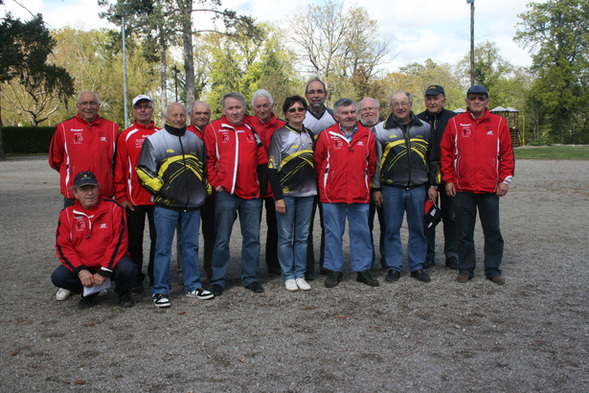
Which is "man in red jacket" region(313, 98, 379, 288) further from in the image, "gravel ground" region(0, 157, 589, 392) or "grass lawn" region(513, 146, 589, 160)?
"grass lawn" region(513, 146, 589, 160)

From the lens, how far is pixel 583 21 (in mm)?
48750

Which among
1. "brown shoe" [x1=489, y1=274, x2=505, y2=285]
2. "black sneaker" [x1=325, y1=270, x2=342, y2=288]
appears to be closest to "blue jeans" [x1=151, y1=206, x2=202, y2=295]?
"black sneaker" [x1=325, y1=270, x2=342, y2=288]

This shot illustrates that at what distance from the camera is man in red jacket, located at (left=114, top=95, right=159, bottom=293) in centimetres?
525

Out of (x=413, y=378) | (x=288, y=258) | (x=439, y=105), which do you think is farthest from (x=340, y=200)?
(x=413, y=378)

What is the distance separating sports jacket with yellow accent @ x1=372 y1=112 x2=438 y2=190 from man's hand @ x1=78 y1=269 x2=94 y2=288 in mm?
3104

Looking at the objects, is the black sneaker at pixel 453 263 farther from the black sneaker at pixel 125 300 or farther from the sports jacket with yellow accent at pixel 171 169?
the black sneaker at pixel 125 300

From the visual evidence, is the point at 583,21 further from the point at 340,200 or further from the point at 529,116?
the point at 340,200

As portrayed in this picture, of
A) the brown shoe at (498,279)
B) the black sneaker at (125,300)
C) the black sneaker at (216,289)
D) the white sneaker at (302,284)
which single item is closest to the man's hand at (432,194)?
the brown shoe at (498,279)

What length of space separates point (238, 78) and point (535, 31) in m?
31.1

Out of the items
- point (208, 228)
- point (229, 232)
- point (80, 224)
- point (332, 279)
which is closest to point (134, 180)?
point (80, 224)

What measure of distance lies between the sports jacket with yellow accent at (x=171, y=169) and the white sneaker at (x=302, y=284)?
4.58 ft

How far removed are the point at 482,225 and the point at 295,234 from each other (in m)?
2.11

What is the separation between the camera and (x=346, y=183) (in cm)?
538

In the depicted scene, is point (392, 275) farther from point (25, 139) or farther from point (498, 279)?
point (25, 139)
